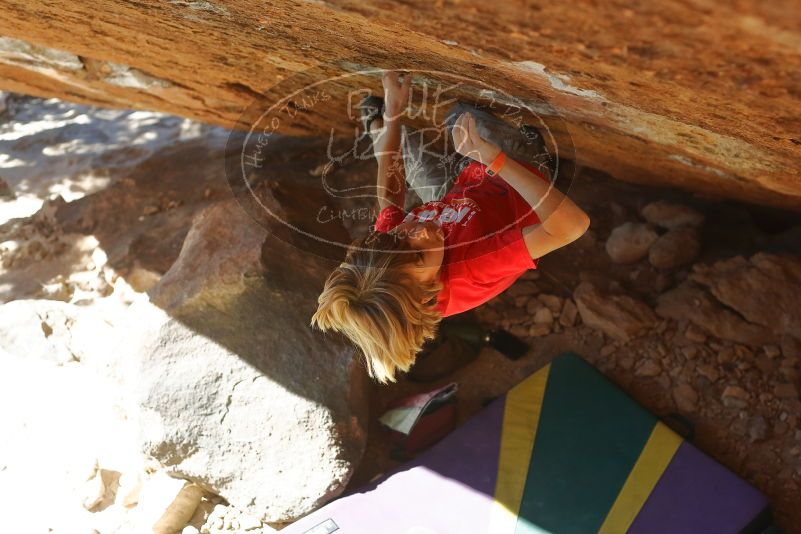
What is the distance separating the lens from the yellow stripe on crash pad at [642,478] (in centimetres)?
247

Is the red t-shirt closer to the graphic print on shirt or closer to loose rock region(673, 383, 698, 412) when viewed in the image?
the graphic print on shirt

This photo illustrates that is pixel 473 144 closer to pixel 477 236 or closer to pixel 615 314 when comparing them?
pixel 477 236

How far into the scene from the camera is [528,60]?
155cm

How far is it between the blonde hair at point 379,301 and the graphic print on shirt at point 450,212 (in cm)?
19

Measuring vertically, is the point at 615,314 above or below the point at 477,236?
below

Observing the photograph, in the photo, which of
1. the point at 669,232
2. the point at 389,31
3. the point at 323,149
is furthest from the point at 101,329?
the point at 669,232

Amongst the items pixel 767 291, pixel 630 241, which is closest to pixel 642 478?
pixel 767 291

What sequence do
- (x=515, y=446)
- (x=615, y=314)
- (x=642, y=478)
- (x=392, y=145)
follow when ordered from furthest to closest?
(x=615, y=314), (x=515, y=446), (x=642, y=478), (x=392, y=145)

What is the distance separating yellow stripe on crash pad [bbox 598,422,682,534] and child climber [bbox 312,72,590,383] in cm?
107

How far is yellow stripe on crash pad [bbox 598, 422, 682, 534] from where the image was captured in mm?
2475

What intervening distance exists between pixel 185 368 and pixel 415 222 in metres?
1.49

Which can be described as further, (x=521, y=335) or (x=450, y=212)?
(x=521, y=335)

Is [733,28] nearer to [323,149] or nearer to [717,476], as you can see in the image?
[717,476]

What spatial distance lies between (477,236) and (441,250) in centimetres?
13
